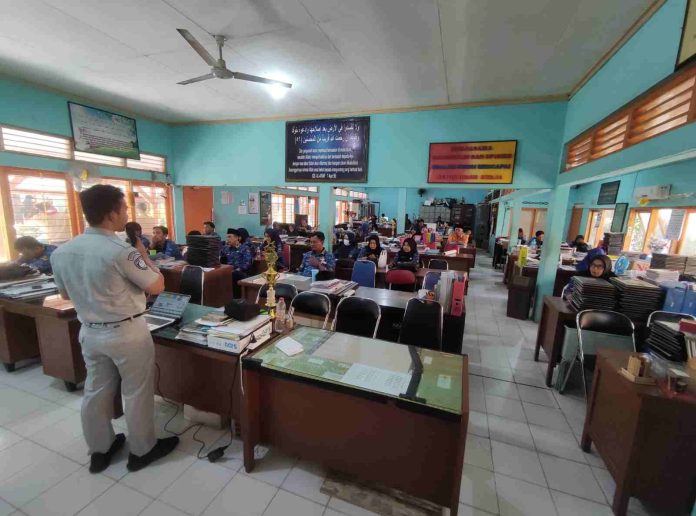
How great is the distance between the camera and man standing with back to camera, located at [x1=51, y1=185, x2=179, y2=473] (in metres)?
1.61

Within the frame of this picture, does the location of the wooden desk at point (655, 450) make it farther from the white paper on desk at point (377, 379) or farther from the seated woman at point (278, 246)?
the seated woman at point (278, 246)

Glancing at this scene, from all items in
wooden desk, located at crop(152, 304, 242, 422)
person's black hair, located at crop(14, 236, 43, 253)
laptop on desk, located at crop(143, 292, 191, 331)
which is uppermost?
person's black hair, located at crop(14, 236, 43, 253)

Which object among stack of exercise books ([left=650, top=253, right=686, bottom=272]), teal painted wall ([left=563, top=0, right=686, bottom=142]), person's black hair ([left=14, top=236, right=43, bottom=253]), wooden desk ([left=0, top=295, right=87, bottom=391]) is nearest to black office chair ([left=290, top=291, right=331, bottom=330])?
wooden desk ([left=0, top=295, right=87, bottom=391])

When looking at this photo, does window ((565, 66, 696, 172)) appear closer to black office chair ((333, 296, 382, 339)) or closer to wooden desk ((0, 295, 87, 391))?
black office chair ((333, 296, 382, 339))

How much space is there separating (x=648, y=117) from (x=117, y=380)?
13.4 ft

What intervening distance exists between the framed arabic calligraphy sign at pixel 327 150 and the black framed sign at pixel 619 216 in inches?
264

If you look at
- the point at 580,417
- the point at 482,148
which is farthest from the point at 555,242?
the point at 580,417

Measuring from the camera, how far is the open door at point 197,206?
6609 mm

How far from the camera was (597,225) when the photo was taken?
8.84m

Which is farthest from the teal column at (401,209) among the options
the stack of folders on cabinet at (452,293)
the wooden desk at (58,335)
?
the wooden desk at (58,335)

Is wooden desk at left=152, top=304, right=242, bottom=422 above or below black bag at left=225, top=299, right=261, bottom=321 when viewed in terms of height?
below

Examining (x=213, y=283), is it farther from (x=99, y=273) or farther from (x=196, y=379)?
(x=99, y=273)

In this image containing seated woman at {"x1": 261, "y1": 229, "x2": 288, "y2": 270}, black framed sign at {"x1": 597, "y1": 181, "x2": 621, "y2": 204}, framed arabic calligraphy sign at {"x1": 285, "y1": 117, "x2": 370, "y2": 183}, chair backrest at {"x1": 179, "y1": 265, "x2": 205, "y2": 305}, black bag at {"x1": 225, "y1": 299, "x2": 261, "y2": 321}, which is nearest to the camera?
black bag at {"x1": 225, "y1": 299, "x2": 261, "y2": 321}

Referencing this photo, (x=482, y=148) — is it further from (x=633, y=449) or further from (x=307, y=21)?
(x=633, y=449)
